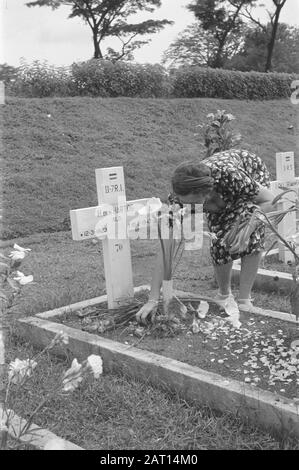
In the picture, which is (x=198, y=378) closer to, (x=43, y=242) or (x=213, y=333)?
(x=213, y=333)

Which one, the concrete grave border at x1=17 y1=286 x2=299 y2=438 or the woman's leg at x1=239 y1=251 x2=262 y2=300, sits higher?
the woman's leg at x1=239 y1=251 x2=262 y2=300

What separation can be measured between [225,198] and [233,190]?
0.09m

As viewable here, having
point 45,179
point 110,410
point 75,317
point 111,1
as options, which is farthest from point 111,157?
point 111,1

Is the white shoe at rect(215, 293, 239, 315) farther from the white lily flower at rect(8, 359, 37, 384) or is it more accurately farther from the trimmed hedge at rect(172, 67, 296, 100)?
the trimmed hedge at rect(172, 67, 296, 100)

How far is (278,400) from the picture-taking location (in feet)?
7.57

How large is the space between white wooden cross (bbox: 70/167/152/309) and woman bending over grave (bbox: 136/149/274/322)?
15.4 inches

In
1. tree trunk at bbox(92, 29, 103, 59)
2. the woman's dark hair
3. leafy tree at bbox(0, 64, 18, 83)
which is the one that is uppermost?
tree trunk at bbox(92, 29, 103, 59)

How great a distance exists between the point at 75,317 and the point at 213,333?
0.85 meters

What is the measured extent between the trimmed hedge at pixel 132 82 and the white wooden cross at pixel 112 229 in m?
8.35

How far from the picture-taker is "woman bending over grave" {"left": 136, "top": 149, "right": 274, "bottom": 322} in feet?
10.3

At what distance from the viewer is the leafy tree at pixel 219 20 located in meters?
25.0

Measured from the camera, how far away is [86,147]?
9500 mm

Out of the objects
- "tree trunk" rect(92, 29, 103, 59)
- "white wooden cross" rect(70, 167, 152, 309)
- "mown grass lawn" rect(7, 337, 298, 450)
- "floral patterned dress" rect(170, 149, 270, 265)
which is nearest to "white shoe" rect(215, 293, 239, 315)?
"floral patterned dress" rect(170, 149, 270, 265)

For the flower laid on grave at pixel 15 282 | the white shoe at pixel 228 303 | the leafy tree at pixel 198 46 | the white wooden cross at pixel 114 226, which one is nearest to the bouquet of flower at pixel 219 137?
the white wooden cross at pixel 114 226
